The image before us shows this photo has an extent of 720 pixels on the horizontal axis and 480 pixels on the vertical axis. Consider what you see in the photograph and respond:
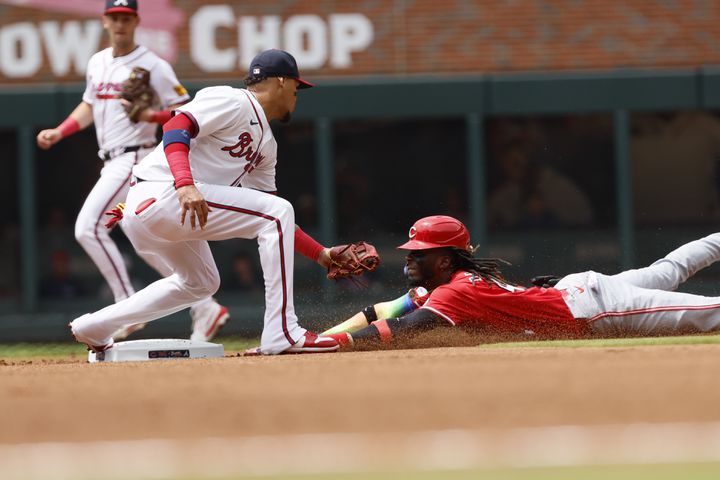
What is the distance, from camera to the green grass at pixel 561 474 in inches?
136

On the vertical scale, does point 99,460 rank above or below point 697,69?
below

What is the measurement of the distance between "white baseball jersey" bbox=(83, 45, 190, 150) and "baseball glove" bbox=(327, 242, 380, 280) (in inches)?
82.4

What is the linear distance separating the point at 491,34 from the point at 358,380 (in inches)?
313

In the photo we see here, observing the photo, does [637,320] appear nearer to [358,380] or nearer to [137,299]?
[358,380]

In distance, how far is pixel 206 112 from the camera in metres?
5.78

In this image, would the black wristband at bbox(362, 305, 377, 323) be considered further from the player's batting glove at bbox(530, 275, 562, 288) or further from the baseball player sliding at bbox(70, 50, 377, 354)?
the baseball player sliding at bbox(70, 50, 377, 354)

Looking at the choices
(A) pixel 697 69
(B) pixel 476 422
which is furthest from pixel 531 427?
(A) pixel 697 69

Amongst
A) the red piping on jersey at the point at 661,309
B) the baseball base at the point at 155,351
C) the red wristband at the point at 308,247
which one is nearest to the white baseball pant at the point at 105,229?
the baseball base at the point at 155,351

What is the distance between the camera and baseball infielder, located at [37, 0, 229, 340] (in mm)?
7668

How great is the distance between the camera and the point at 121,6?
25.4 feet

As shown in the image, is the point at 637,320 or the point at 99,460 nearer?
the point at 99,460

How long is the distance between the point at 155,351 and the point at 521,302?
1.91 metres

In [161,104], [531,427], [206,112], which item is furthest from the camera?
[161,104]

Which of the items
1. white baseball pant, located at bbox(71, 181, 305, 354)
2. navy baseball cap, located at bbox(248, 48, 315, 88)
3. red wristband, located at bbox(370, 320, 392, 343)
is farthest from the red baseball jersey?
navy baseball cap, located at bbox(248, 48, 315, 88)
